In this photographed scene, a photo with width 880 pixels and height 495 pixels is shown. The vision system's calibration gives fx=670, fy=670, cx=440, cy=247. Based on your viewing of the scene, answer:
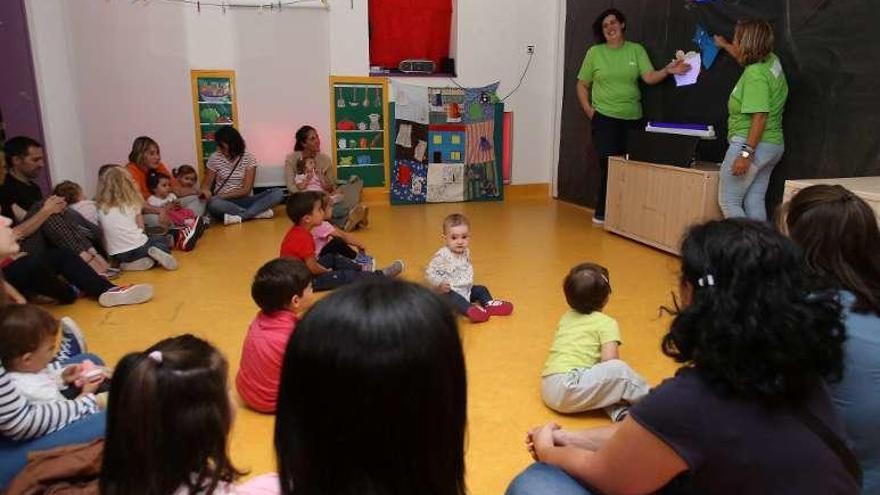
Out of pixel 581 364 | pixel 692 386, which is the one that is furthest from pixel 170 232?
pixel 692 386

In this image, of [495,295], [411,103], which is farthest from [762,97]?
[411,103]

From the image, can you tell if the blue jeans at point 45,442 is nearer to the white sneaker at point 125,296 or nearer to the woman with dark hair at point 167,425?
the woman with dark hair at point 167,425

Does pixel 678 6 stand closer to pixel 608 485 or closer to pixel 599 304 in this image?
pixel 599 304

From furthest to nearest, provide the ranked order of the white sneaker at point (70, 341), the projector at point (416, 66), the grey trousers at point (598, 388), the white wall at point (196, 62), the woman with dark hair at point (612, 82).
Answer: the projector at point (416, 66) → the white wall at point (196, 62) → the woman with dark hair at point (612, 82) → the white sneaker at point (70, 341) → the grey trousers at point (598, 388)

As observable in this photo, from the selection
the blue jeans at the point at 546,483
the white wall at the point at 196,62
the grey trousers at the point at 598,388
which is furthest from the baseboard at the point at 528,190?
the blue jeans at the point at 546,483

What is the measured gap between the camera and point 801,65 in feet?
14.0

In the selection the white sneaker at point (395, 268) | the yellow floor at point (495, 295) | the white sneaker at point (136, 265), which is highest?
the white sneaker at point (395, 268)

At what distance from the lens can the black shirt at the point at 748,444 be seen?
3.59 ft

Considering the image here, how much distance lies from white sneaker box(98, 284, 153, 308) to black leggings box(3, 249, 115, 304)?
8 cm

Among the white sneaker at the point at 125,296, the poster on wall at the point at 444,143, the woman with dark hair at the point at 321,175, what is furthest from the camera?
the poster on wall at the point at 444,143

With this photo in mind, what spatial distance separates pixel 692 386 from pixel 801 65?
3.92 meters

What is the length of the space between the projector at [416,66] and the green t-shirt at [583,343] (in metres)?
4.62

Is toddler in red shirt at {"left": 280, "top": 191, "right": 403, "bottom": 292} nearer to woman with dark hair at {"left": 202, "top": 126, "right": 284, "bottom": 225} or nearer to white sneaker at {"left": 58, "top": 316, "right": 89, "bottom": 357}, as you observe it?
white sneaker at {"left": 58, "top": 316, "right": 89, "bottom": 357}

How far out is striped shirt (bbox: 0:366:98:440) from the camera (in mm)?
1782
